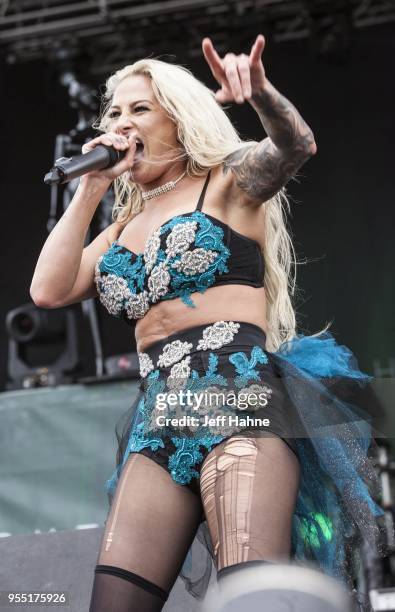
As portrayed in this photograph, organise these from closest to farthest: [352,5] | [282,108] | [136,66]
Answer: [282,108] → [136,66] → [352,5]

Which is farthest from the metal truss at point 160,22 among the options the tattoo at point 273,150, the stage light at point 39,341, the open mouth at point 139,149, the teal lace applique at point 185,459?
the teal lace applique at point 185,459

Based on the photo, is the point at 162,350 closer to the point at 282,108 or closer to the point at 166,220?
the point at 166,220

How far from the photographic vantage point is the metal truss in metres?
6.18

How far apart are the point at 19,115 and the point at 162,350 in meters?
5.46

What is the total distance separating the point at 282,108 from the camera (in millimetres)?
1893

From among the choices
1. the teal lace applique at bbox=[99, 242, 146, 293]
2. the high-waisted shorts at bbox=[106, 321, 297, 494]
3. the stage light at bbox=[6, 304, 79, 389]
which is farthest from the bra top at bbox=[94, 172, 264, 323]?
the stage light at bbox=[6, 304, 79, 389]

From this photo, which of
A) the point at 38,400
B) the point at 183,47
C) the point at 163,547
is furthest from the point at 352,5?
the point at 163,547

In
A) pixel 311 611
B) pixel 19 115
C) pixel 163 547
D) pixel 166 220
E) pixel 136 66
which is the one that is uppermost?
pixel 19 115

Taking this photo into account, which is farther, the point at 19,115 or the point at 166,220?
the point at 19,115

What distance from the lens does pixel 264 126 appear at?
196 centimetres

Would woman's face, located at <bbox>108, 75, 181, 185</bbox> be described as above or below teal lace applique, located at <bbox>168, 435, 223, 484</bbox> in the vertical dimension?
above

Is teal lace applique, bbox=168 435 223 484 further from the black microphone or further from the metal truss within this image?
the metal truss

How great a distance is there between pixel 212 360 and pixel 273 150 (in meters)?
0.47

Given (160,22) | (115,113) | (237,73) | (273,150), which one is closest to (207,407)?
(273,150)
